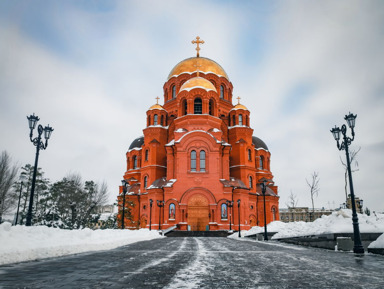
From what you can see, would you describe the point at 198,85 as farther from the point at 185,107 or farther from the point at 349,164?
the point at 349,164

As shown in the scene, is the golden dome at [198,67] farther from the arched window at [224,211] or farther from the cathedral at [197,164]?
the arched window at [224,211]

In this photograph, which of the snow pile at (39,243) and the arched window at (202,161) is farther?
the arched window at (202,161)

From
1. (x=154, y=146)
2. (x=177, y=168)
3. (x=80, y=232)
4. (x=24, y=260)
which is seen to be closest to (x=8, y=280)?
(x=24, y=260)

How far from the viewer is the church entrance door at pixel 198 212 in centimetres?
3366

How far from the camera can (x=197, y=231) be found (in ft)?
103

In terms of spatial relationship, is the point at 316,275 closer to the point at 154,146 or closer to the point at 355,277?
the point at 355,277

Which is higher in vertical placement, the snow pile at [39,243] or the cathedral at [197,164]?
the cathedral at [197,164]

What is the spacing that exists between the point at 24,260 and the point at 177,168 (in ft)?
93.1

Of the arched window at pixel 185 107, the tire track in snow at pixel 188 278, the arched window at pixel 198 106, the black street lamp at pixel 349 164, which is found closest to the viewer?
the tire track in snow at pixel 188 278

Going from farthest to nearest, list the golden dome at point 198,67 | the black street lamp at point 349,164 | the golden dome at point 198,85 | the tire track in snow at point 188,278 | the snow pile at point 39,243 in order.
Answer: the golden dome at point 198,67 < the golden dome at point 198,85 < the black street lamp at point 349,164 < the snow pile at point 39,243 < the tire track in snow at point 188,278

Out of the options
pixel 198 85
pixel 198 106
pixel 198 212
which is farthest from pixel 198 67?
pixel 198 212

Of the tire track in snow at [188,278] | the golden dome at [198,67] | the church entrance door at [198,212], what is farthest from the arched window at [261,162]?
the tire track in snow at [188,278]

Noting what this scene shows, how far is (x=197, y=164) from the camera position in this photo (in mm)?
35500

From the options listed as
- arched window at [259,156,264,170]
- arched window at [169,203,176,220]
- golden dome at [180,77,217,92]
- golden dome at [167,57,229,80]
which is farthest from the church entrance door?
golden dome at [167,57,229,80]
